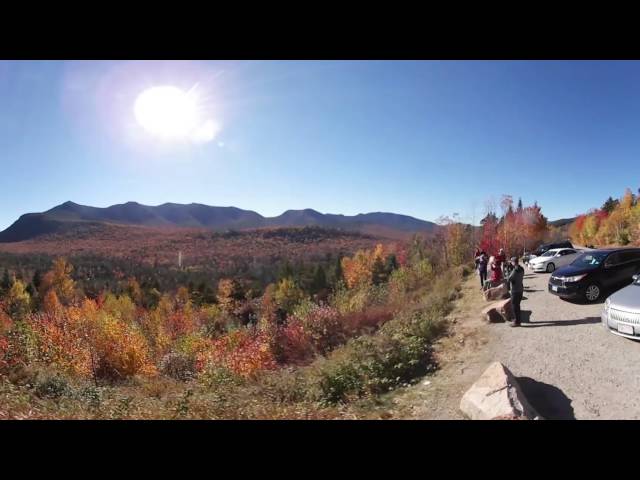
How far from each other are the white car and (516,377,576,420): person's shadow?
1671 centimetres

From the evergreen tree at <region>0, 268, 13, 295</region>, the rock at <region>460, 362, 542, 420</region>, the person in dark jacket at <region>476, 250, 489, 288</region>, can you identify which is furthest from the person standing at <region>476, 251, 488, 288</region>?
the evergreen tree at <region>0, 268, 13, 295</region>

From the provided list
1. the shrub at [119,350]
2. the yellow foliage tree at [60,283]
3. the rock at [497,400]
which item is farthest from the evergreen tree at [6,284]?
the rock at [497,400]

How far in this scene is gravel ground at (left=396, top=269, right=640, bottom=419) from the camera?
5.14 m

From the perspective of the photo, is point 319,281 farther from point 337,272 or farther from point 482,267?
point 482,267

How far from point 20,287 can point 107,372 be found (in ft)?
143

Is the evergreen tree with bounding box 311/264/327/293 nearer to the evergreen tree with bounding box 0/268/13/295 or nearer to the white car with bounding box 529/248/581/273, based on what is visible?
the white car with bounding box 529/248/581/273

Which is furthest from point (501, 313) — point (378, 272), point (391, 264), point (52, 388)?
point (391, 264)

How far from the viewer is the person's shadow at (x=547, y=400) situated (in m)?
4.98

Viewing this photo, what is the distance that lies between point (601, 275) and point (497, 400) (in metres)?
8.28

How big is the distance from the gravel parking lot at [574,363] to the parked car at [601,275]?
0.56 metres

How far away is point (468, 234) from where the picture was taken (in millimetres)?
37062

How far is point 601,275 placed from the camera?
10125mm
